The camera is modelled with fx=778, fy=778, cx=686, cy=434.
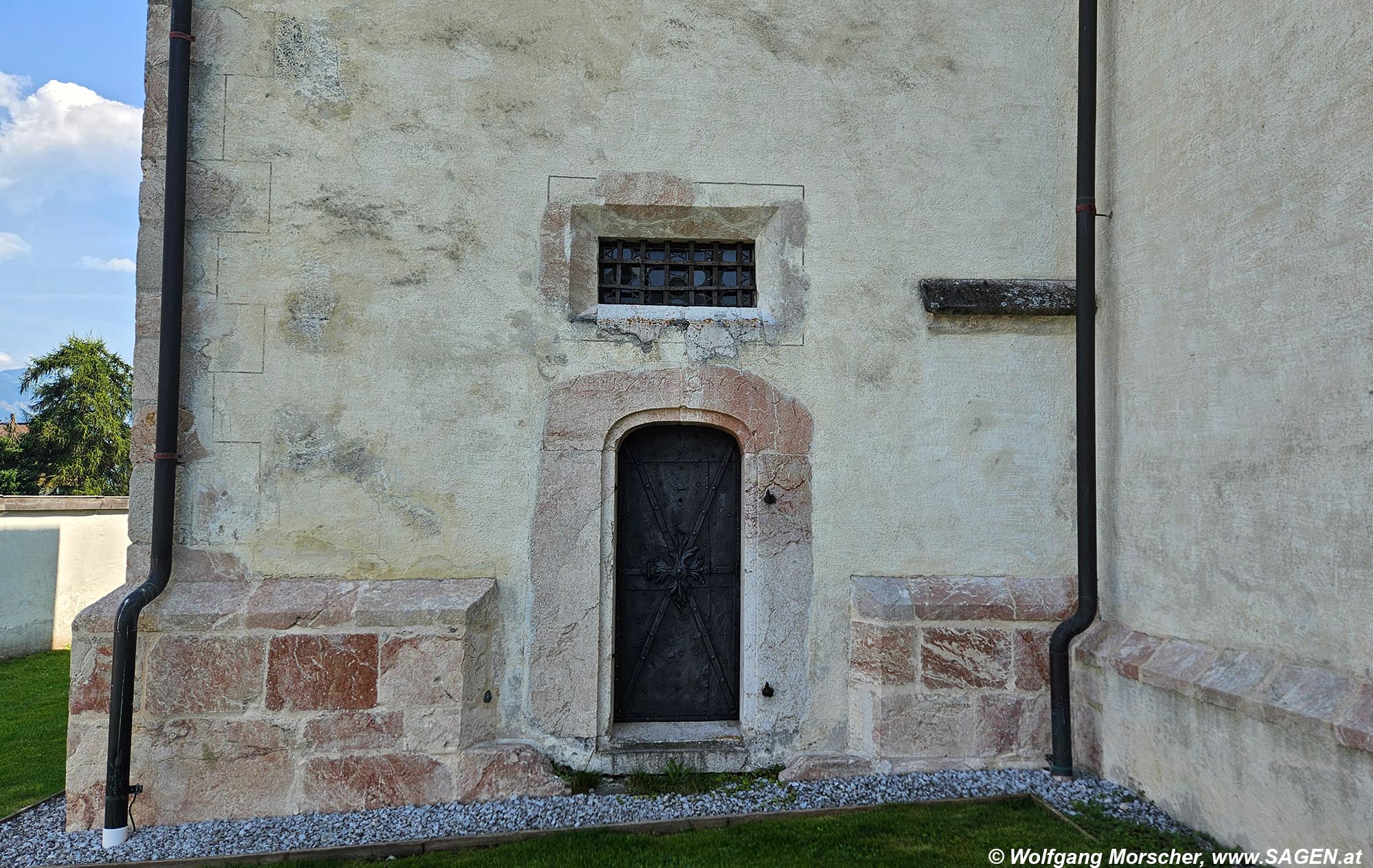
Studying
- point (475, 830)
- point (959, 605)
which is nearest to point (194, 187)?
point (475, 830)

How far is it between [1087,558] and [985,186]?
2064 mm

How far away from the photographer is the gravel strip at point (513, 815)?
3447 mm

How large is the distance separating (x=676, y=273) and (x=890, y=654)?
91.7 inches

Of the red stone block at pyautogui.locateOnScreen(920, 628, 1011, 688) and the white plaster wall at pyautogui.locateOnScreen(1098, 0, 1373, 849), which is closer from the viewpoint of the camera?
the white plaster wall at pyautogui.locateOnScreen(1098, 0, 1373, 849)

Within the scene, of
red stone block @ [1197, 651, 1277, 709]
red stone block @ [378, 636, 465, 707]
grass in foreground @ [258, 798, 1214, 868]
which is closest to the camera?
red stone block @ [1197, 651, 1277, 709]

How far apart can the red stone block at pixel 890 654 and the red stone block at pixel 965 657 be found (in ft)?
0.20

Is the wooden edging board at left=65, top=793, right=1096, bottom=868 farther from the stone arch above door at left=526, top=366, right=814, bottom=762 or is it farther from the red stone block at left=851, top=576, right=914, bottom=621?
the red stone block at left=851, top=576, right=914, bottom=621

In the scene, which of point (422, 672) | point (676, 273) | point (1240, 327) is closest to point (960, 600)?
point (1240, 327)

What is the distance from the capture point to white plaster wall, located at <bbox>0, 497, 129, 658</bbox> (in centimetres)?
873

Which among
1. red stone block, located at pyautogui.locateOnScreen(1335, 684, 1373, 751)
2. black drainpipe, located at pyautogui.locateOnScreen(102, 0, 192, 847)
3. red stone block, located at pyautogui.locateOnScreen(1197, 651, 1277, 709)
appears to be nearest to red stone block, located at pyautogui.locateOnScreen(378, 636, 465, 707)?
black drainpipe, located at pyautogui.locateOnScreen(102, 0, 192, 847)

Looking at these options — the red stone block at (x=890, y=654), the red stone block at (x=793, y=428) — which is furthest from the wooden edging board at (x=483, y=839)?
the red stone block at (x=793, y=428)

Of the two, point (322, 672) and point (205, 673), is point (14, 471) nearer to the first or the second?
point (205, 673)

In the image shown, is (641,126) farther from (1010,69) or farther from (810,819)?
(810,819)

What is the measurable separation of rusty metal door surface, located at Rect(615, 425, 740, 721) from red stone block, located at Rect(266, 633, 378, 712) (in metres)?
1.25
